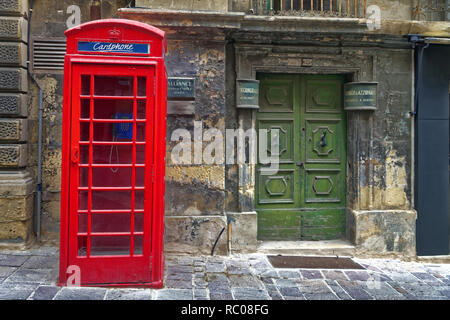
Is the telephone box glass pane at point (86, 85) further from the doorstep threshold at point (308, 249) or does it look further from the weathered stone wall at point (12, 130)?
the doorstep threshold at point (308, 249)

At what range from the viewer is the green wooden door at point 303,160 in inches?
253

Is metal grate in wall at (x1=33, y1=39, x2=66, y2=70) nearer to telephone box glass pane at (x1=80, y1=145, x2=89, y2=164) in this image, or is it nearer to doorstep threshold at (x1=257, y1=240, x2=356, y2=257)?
telephone box glass pane at (x1=80, y1=145, x2=89, y2=164)

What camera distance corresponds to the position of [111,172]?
4.39 m

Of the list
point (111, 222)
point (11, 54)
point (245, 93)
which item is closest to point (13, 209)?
point (111, 222)

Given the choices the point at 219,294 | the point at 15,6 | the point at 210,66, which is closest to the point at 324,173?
the point at 210,66

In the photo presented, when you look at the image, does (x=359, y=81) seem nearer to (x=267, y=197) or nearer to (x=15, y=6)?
(x=267, y=197)

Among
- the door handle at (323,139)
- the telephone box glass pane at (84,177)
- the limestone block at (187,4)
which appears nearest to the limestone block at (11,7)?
the limestone block at (187,4)

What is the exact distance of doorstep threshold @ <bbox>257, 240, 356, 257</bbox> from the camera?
6.13 metres

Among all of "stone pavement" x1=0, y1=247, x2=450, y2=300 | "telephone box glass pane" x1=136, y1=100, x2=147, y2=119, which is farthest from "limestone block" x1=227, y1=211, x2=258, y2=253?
"telephone box glass pane" x1=136, y1=100, x2=147, y2=119

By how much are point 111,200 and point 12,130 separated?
2.36 m

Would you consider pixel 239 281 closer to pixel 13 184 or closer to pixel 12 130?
pixel 13 184

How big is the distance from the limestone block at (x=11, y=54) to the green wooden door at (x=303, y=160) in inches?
146

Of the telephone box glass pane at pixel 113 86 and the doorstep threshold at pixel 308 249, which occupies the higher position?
the telephone box glass pane at pixel 113 86

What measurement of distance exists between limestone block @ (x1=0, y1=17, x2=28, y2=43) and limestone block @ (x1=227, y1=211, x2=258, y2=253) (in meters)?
4.13
